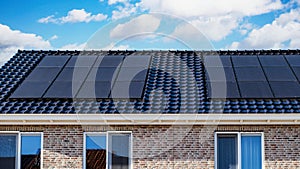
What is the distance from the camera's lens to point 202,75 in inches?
646

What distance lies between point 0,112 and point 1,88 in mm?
1721

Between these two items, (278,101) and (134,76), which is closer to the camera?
(278,101)

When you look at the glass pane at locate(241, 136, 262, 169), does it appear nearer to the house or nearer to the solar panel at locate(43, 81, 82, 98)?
the house

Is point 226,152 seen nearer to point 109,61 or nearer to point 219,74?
point 219,74

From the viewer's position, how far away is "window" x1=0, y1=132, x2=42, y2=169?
14.4 m

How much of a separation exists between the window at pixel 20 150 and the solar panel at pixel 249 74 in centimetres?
585

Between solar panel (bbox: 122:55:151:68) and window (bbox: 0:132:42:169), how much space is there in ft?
13.1

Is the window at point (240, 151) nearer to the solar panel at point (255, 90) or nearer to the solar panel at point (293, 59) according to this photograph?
the solar panel at point (255, 90)

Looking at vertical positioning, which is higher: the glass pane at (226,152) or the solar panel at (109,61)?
the solar panel at (109,61)

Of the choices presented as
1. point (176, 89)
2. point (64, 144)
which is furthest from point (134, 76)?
point (64, 144)

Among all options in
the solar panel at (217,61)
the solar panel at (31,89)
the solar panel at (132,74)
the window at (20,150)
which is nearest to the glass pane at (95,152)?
the window at (20,150)

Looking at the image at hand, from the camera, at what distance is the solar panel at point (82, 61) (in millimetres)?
17172

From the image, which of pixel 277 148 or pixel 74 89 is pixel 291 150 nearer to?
pixel 277 148

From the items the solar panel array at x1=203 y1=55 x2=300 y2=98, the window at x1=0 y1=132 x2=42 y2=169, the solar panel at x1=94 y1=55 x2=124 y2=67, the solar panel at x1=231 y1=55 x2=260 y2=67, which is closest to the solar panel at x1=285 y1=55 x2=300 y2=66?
the solar panel array at x1=203 y1=55 x2=300 y2=98
